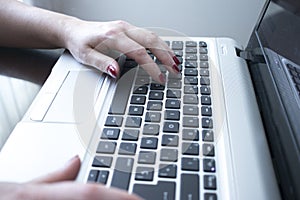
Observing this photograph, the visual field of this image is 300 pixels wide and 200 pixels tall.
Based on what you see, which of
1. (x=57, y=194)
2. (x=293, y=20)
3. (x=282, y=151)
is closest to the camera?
(x=57, y=194)

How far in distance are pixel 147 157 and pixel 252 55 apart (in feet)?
1.04

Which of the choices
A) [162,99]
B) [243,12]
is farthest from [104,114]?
[243,12]

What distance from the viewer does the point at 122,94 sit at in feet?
1.73

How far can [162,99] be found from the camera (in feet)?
1.71

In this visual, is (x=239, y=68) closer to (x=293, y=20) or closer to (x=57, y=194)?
(x=293, y=20)

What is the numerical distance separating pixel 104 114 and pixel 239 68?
0.79 ft

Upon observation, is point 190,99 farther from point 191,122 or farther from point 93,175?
point 93,175

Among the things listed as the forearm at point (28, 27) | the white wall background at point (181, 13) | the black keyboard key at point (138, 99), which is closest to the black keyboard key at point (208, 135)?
the black keyboard key at point (138, 99)

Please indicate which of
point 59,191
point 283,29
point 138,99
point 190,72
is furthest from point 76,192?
point 283,29

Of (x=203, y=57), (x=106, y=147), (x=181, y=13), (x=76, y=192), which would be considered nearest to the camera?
(x=76, y=192)

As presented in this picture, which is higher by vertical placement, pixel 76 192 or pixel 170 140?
pixel 170 140

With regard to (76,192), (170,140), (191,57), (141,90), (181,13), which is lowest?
(76,192)

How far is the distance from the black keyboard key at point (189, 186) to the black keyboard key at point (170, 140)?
54 millimetres

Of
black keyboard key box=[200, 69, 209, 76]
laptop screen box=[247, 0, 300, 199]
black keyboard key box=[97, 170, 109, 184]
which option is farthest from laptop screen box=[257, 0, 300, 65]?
black keyboard key box=[97, 170, 109, 184]
